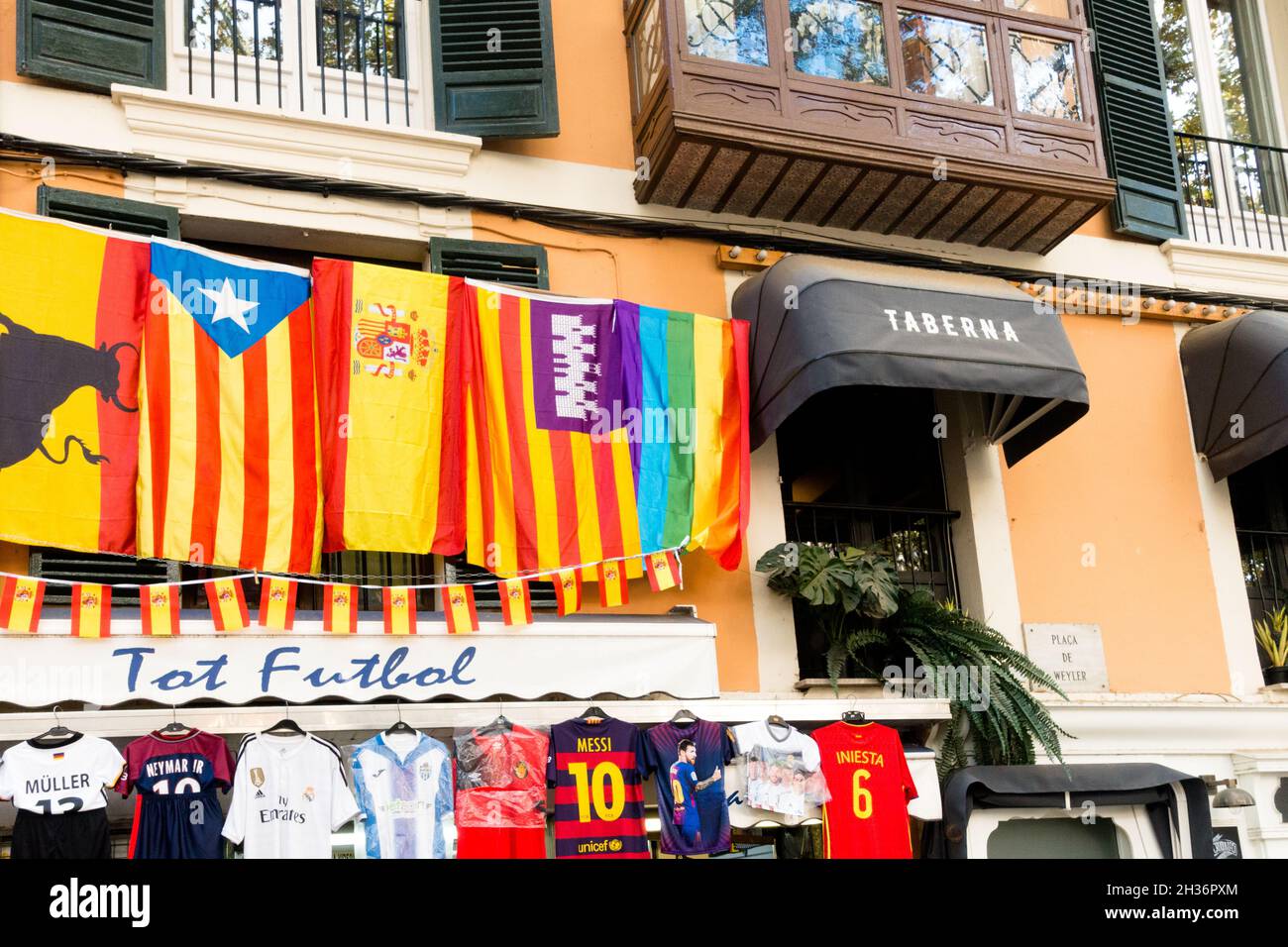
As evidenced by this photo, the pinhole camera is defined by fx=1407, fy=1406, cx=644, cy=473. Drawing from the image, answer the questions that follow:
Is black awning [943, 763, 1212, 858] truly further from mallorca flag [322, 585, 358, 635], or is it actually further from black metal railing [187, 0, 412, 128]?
black metal railing [187, 0, 412, 128]

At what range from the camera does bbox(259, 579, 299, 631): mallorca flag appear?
7.44 metres

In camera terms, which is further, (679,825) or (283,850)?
(679,825)

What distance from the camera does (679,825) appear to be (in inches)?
303

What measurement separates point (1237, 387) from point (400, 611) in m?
6.40

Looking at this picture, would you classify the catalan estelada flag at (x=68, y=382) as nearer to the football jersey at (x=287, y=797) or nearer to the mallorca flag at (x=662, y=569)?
the football jersey at (x=287, y=797)

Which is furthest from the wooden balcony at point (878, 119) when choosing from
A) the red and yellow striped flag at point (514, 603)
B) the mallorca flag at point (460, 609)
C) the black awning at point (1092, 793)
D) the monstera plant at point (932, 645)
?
the black awning at point (1092, 793)

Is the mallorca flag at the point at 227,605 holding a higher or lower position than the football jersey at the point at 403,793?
higher

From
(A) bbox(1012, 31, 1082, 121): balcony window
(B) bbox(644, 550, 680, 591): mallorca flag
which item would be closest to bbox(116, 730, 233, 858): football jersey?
(B) bbox(644, 550, 680, 591): mallorca flag

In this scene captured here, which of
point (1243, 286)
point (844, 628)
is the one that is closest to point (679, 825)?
point (844, 628)

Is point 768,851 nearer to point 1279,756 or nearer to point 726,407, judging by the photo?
point 726,407

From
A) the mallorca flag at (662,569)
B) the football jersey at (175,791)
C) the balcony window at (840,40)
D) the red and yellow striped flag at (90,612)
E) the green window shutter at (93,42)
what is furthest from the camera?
the balcony window at (840,40)

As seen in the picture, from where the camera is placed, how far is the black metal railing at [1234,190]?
38.2ft

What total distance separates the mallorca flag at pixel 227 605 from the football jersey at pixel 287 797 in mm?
615

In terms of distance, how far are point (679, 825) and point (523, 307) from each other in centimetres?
321
